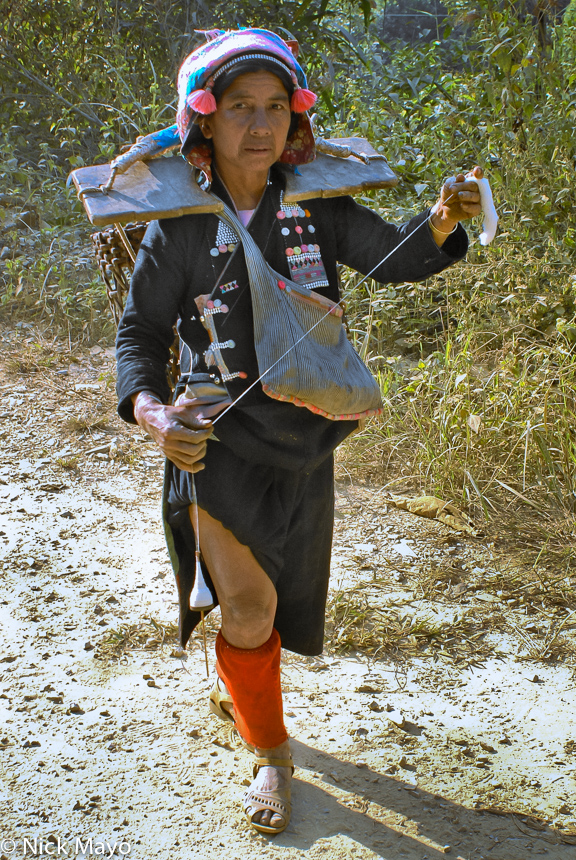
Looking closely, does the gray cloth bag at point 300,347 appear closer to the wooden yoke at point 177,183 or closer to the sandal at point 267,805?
the wooden yoke at point 177,183

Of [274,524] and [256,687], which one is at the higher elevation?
[274,524]

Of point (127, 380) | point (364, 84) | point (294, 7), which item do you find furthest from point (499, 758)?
point (294, 7)

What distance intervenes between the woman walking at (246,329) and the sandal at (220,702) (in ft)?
0.72

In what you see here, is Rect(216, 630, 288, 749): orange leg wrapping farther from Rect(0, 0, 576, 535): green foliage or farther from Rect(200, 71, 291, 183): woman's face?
Rect(0, 0, 576, 535): green foliage

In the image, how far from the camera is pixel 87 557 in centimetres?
346

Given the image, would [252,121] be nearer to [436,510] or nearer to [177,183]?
[177,183]

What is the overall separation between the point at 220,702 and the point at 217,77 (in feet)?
5.77

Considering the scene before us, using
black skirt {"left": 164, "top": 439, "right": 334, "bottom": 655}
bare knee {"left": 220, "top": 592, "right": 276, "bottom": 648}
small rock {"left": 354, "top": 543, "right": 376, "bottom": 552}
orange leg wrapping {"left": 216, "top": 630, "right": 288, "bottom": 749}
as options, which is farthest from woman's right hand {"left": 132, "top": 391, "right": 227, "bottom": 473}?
small rock {"left": 354, "top": 543, "right": 376, "bottom": 552}

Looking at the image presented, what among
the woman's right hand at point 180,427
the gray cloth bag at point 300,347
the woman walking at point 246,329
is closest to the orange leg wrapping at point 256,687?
the woman walking at point 246,329

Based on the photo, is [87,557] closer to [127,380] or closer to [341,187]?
[127,380]

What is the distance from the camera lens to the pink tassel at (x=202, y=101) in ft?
6.26

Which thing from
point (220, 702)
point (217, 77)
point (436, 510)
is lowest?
point (220, 702)

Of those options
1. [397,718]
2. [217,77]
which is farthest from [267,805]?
[217,77]

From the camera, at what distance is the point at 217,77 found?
1.95m
